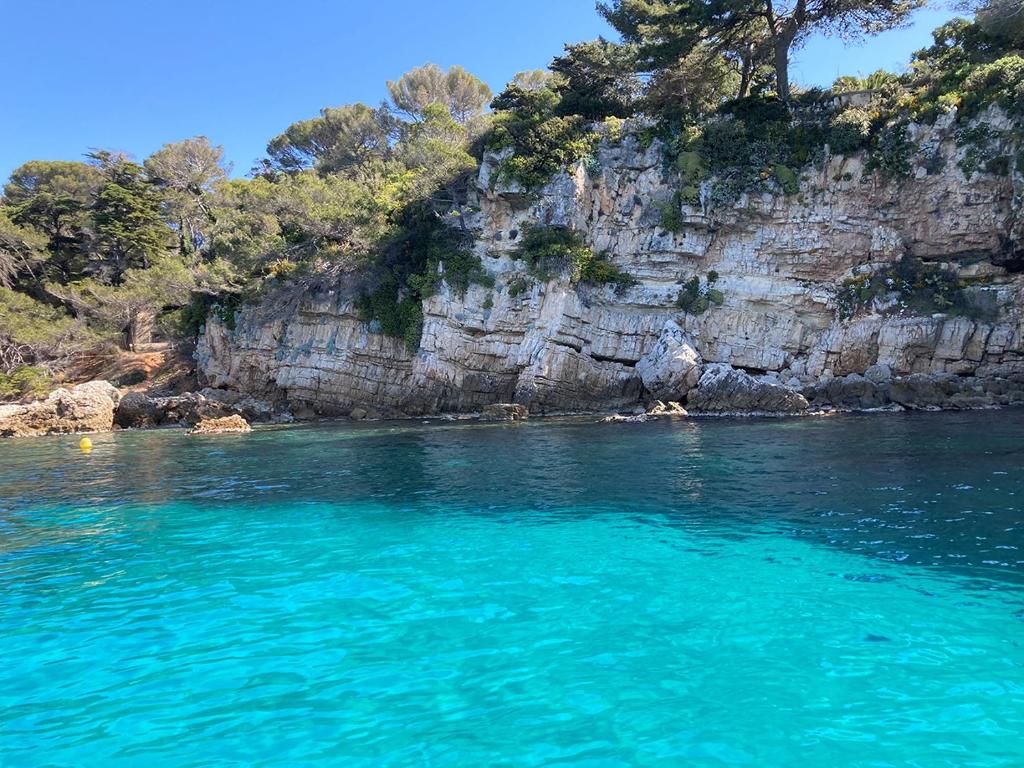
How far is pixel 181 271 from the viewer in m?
32.8

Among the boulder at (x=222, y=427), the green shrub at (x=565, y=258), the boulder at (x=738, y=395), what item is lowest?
the boulder at (x=222, y=427)

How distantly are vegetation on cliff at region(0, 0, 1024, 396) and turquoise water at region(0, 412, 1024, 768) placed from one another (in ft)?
59.3

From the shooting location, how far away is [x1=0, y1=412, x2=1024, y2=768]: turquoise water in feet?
13.5

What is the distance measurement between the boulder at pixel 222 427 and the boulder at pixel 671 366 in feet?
55.2

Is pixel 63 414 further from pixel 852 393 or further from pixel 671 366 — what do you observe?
pixel 852 393

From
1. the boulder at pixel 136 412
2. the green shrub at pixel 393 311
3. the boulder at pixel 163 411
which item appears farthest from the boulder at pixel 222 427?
the green shrub at pixel 393 311

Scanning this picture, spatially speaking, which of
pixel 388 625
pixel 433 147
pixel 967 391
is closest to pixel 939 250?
pixel 967 391

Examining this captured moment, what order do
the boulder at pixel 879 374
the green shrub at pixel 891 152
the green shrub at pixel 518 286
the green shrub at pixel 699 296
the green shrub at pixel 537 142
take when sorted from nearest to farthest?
the boulder at pixel 879 374 → the green shrub at pixel 891 152 → the green shrub at pixel 699 296 → the green shrub at pixel 518 286 → the green shrub at pixel 537 142

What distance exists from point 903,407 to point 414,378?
2010 centimetres

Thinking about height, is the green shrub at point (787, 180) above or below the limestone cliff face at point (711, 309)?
above

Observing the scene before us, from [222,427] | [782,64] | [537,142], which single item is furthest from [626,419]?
[782,64]

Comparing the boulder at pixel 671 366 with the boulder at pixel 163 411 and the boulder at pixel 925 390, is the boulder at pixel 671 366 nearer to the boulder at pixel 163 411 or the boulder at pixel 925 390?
the boulder at pixel 925 390

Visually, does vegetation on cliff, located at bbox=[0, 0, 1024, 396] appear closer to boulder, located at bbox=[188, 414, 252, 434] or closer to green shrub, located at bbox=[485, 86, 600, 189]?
green shrub, located at bbox=[485, 86, 600, 189]

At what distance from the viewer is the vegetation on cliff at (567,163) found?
86.5 ft
